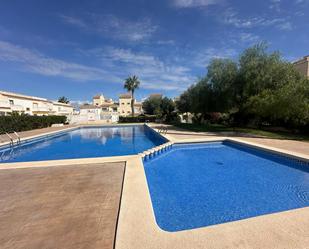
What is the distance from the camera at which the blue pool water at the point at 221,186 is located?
438 cm

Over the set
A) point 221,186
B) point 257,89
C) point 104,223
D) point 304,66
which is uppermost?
point 304,66

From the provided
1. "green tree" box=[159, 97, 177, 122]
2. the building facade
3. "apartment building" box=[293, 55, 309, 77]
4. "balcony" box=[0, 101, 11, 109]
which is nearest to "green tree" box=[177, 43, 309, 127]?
"apartment building" box=[293, 55, 309, 77]

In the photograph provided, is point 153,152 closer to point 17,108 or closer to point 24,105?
point 17,108

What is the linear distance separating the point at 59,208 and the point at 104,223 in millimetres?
1310

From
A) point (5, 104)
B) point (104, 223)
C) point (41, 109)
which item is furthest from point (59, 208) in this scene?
point (41, 109)

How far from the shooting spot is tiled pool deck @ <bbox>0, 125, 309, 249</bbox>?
2.75 meters

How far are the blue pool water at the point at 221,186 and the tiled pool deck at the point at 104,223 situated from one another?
90cm

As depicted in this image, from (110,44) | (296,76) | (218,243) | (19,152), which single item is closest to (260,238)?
(218,243)

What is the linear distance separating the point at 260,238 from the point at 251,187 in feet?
11.5

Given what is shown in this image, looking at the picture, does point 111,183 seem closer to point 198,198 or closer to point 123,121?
point 198,198

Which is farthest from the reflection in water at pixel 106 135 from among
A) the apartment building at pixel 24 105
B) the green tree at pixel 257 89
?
the apartment building at pixel 24 105

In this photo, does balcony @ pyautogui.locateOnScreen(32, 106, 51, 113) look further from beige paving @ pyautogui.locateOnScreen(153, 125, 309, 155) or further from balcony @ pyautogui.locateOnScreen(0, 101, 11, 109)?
beige paving @ pyautogui.locateOnScreen(153, 125, 309, 155)

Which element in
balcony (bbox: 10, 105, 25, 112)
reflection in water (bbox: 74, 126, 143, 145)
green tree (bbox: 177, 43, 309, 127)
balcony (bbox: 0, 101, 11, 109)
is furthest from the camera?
balcony (bbox: 10, 105, 25, 112)

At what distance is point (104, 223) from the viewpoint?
3.28 meters
